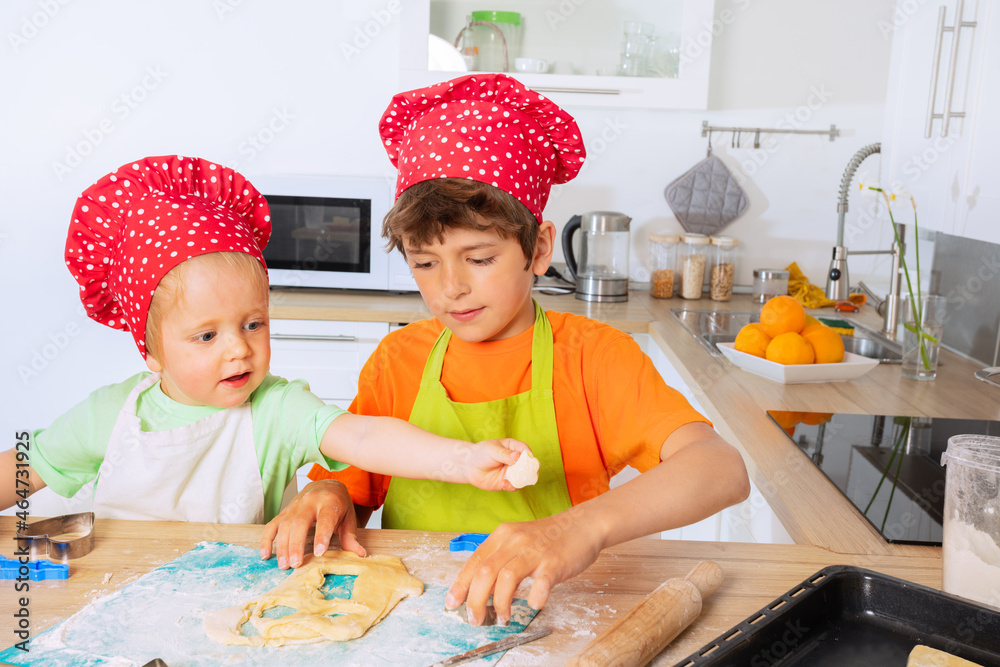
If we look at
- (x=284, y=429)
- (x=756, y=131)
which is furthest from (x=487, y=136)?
(x=756, y=131)

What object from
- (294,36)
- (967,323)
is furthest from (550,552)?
(294,36)

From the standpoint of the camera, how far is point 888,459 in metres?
1.17

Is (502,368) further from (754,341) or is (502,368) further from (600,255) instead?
(600,255)

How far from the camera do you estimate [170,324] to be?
0.87 metres

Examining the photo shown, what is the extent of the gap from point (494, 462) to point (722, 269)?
6.35 feet

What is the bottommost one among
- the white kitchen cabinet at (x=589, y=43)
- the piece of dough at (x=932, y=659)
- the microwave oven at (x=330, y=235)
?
the piece of dough at (x=932, y=659)

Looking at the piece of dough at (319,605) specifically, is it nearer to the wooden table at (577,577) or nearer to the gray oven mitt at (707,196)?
the wooden table at (577,577)

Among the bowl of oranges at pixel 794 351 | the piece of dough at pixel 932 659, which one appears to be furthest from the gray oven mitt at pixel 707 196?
the piece of dough at pixel 932 659

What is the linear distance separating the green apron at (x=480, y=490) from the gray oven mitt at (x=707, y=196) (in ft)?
5.16

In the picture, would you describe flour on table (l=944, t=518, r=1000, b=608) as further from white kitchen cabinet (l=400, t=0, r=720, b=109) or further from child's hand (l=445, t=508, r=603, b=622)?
white kitchen cabinet (l=400, t=0, r=720, b=109)

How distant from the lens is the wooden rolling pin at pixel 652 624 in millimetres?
578

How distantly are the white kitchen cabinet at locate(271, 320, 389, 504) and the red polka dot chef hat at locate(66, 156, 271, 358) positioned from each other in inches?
47.3

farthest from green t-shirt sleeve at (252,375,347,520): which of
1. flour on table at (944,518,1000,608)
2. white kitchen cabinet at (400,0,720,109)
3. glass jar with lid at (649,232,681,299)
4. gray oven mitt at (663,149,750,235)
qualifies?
gray oven mitt at (663,149,750,235)

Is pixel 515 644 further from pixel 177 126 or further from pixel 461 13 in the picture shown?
pixel 177 126
